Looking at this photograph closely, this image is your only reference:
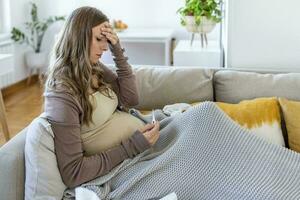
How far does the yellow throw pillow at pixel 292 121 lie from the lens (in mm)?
1679

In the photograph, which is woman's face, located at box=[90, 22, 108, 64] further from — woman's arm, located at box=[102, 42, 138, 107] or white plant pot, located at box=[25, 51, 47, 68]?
white plant pot, located at box=[25, 51, 47, 68]

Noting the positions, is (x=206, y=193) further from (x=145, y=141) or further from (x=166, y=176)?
(x=145, y=141)

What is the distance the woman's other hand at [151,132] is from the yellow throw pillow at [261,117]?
0.33m

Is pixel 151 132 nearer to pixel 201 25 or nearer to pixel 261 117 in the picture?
pixel 261 117

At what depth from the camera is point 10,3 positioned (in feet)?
14.0

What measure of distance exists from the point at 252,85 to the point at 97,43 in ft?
2.53

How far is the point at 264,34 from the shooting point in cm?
215

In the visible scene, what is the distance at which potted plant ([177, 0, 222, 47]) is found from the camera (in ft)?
9.32

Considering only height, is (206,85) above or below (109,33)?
below

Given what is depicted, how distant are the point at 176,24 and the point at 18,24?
1675mm

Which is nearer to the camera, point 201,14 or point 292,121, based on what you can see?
point 292,121

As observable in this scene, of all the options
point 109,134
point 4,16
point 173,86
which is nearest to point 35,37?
point 4,16

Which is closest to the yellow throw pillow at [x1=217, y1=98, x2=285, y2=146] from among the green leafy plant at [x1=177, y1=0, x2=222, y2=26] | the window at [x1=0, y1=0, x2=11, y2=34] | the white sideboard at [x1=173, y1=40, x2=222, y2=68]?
the white sideboard at [x1=173, y1=40, x2=222, y2=68]

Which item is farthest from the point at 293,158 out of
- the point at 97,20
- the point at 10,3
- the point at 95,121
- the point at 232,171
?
the point at 10,3
